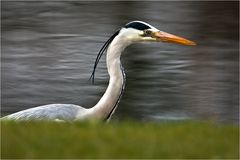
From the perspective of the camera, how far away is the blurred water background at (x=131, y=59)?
11945 mm

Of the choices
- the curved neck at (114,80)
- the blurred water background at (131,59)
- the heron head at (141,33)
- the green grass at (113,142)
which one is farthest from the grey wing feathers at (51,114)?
the blurred water background at (131,59)

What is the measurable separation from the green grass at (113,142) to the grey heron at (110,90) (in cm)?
211

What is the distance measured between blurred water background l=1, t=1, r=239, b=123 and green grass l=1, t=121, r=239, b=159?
532cm

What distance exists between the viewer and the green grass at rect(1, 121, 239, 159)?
5.12 meters

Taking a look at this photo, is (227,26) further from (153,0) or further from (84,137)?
(84,137)

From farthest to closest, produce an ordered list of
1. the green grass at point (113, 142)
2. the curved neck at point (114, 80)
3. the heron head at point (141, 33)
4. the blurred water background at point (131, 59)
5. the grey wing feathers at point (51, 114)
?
the blurred water background at point (131, 59), the heron head at point (141, 33), the curved neck at point (114, 80), the grey wing feathers at point (51, 114), the green grass at point (113, 142)

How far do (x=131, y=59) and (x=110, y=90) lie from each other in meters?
4.78

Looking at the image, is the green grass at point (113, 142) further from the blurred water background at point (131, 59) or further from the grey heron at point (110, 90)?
the blurred water background at point (131, 59)

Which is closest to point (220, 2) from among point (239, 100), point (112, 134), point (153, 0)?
point (153, 0)

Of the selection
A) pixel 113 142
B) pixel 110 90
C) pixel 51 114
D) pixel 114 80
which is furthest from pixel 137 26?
pixel 113 142

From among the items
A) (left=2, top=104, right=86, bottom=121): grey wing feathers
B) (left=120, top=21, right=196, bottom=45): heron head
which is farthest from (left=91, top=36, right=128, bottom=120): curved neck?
(left=2, top=104, right=86, bottom=121): grey wing feathers

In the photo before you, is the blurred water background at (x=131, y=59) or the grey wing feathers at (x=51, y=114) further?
the blurred water background at (x=131, y=59)

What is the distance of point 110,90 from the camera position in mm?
8703

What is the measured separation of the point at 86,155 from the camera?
5.09 m
